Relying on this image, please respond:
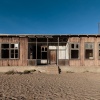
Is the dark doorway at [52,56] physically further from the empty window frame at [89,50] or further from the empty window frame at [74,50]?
the empty window frame at [89,50]

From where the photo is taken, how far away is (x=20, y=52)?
17.8 m

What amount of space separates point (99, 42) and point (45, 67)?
6.81 m

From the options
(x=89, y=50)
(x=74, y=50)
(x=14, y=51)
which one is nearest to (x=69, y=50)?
(x=74, y=50)

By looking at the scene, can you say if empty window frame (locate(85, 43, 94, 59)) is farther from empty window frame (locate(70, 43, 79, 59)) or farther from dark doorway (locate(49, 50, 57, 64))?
dark doorway (locate(49, 50, 57, 64))

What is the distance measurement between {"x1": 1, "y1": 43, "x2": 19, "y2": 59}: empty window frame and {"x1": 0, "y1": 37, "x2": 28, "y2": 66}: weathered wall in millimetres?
347

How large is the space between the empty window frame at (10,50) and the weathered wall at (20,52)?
35 centimetres

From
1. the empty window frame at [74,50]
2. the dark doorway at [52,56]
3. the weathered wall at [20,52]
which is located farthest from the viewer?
the dark doorway at [52,56]

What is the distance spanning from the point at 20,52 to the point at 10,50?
113 cm

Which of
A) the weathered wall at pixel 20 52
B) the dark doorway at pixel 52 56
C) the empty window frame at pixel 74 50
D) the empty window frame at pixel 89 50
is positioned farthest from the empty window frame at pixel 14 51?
the empty window frame at pixel 89 50

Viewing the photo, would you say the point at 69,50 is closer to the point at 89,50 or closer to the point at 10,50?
the point at 89,50

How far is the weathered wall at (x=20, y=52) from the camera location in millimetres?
17625

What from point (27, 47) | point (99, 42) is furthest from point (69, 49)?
point (27, 47)

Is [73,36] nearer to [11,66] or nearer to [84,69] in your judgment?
[84,69]

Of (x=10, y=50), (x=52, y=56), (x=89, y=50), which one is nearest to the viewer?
(x=10, y=50)
